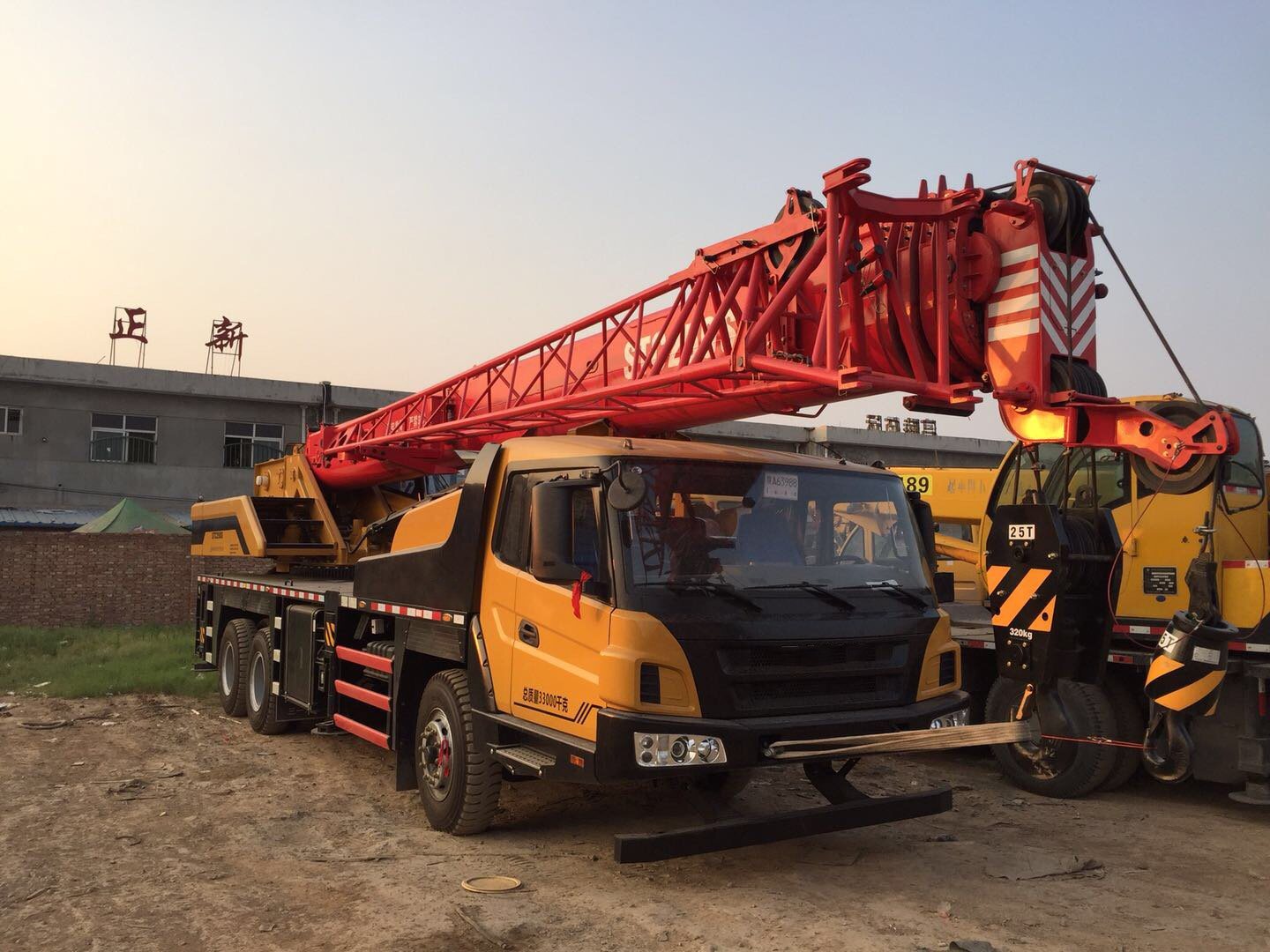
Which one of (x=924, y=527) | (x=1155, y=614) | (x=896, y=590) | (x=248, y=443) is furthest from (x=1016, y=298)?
(x=248, y=443)

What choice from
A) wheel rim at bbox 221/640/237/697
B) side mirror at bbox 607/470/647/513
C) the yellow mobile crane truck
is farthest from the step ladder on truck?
wheel rim at bbox 221/640/237/697

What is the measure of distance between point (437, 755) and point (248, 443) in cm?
2506

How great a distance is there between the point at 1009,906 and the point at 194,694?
9.91m

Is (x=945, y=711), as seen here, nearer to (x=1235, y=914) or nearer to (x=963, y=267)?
(x=1235, y=914)

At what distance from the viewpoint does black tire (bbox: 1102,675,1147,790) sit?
7.41 metres

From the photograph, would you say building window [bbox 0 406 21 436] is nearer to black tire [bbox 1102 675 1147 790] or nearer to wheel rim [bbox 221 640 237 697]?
wheel rim [bbox 221 640 237 697]

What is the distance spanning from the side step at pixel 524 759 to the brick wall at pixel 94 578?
50.8 ft

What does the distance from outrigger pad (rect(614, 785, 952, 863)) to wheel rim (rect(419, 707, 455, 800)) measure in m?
1.62

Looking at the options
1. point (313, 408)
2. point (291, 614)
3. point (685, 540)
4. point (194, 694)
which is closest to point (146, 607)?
point (194, 694)

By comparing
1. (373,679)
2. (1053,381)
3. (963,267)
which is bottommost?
(373,679)

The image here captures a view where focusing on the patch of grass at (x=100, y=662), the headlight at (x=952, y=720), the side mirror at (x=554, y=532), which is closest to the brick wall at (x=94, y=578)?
the patch of grass at (x=100, y=662)

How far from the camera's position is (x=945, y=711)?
569cm

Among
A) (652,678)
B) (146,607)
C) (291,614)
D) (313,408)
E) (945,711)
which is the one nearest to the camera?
(652,678)

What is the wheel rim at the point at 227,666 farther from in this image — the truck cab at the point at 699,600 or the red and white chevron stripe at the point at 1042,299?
the red and white chevron stripe at the point at 1042,299
